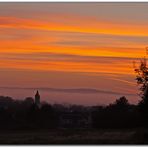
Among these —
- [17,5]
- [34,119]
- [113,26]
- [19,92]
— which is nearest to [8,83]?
[19,92]

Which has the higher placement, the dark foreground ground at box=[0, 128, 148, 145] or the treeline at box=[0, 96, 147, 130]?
the treeline at box=[0, 96, 147, 130]

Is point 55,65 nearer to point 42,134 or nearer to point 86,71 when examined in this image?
point 86,71

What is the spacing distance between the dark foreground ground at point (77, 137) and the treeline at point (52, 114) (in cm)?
9

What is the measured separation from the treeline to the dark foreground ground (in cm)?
9

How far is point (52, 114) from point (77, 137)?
0.46m

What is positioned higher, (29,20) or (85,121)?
(29,20)

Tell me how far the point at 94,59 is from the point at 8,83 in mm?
1212

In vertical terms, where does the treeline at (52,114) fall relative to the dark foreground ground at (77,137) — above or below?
above

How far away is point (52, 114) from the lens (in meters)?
6.18

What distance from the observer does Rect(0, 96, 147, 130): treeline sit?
20.0 ft

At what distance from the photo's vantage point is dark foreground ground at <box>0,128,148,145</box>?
238 inches

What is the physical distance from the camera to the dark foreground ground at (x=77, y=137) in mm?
6043

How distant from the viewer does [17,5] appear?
6156mm

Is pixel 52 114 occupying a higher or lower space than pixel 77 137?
higher
